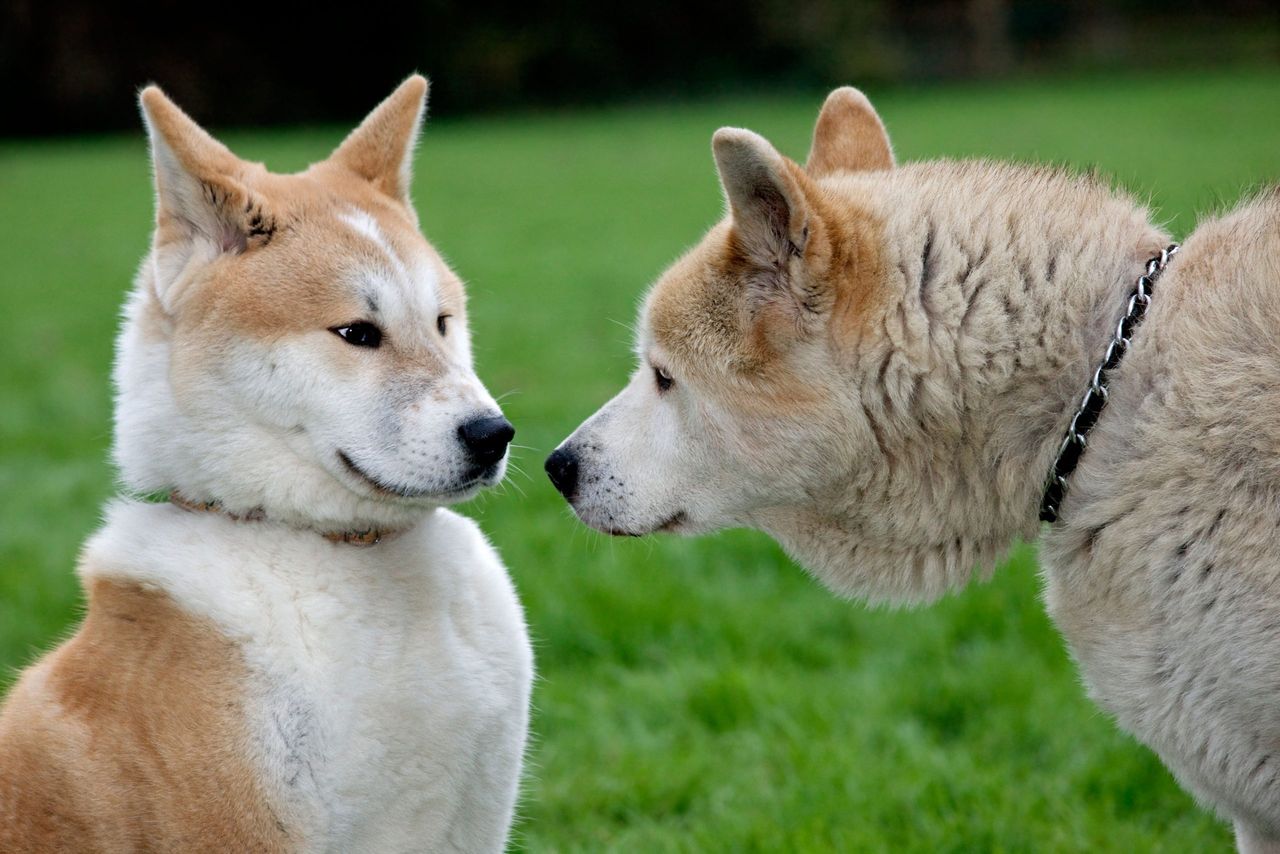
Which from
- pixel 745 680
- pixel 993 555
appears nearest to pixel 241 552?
pixel 993 555

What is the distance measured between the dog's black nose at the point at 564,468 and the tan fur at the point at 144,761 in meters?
0.94

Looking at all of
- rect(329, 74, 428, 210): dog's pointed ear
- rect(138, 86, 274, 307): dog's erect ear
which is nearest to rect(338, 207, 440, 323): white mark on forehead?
rect(138, 86, 274, 307): dog's erect ear

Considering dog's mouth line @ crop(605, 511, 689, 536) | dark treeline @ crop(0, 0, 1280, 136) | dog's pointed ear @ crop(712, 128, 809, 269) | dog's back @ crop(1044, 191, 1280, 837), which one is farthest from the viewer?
dark treeline @ crop(0, 0, 1280, 136)

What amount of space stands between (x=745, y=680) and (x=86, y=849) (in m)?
Answer: 2.25

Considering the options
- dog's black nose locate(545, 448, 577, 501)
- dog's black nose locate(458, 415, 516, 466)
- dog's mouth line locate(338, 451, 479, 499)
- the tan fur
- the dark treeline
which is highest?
dog's black nose locate(458, 415, 516, 466)

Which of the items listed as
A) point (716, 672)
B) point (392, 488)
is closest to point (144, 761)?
point (392, 488)

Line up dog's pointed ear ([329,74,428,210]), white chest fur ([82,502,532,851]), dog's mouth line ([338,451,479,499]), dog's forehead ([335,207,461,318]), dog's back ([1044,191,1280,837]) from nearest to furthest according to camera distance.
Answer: dog's back ([1044,191,1280,837])
white chest fur ([82,502,532,851])
dog's mouth line ([338,451,479,499])
dog's forehead ([335,207,461,318])
dog's pointed ear ([329,74,428,210])

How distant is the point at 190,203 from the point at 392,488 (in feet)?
2.64

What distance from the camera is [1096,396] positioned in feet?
9.02

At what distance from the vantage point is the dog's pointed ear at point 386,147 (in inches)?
137

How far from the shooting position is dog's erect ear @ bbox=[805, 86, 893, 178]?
355 cm

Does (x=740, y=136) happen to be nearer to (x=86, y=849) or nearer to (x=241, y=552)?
(x=241, y=552)

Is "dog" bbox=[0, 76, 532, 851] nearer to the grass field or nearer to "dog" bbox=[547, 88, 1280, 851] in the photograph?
"dog" bbox=[547, 88, 1280, 851]

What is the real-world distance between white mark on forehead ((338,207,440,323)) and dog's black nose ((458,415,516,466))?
1.13ft
